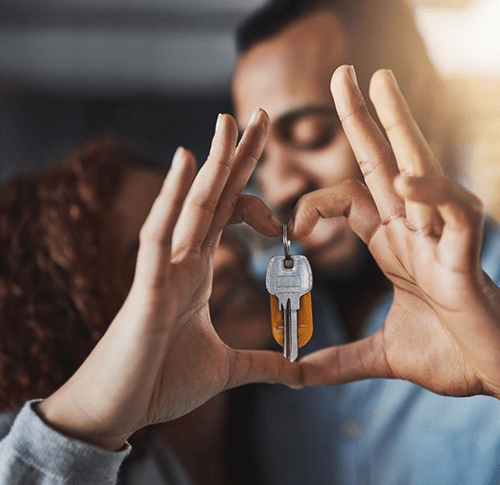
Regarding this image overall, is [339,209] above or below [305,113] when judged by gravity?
below

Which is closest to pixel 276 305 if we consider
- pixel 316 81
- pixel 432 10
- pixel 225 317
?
pixel 225 317

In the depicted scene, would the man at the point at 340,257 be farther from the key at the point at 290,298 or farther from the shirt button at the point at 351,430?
the key at the point at 290,298

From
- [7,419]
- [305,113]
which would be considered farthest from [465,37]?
[7,419]

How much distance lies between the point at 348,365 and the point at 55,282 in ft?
2.04

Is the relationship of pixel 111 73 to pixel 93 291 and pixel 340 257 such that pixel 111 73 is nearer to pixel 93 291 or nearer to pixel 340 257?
pixel 93 291

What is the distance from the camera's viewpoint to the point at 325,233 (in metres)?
1.03

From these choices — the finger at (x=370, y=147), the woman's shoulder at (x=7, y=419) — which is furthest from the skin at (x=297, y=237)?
the woman's shoulder at (x=7, y=419)

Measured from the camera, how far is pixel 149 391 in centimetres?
57

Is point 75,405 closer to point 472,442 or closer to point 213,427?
point 213,427

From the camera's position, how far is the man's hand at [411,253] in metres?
0.48

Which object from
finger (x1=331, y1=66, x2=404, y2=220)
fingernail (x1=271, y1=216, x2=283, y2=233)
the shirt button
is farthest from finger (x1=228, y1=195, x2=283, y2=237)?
the shirt button

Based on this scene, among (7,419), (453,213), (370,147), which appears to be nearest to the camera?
(453,213)

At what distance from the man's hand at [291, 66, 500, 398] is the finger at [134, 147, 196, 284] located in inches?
7.3

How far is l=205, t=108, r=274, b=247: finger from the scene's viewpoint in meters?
0.58
